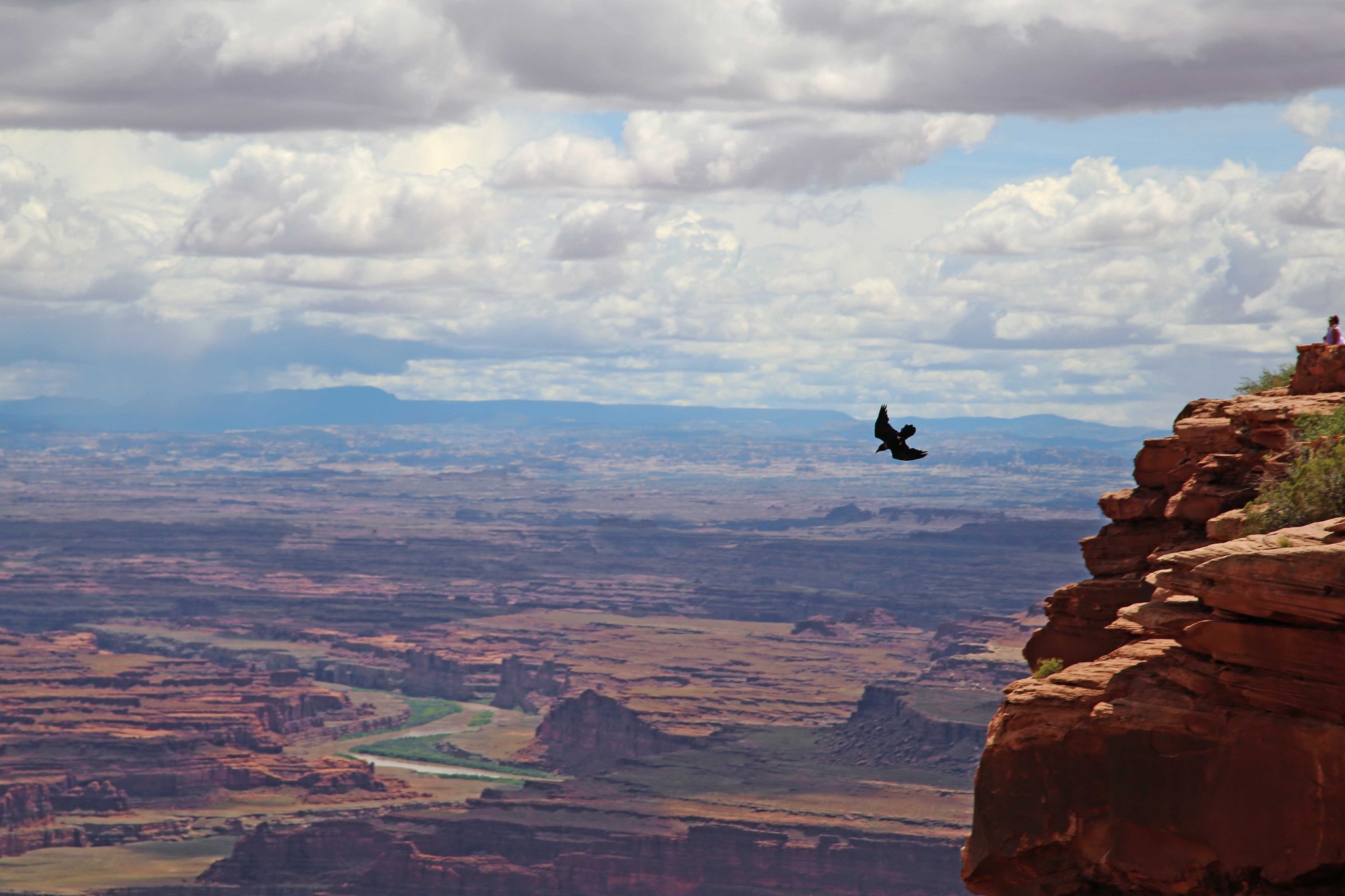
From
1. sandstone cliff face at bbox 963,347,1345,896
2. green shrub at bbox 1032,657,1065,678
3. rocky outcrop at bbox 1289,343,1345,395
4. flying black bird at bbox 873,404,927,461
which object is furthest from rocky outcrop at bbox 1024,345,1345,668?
flying black bird at bbox 873,404,927,461

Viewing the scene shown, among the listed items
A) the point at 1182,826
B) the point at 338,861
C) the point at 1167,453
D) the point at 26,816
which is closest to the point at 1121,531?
the point at 1167,453

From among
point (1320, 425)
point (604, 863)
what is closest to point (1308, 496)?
point (1320, 425)

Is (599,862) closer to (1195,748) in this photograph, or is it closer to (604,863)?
(604,863)

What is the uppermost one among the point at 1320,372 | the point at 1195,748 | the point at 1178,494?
the point at 1320,372

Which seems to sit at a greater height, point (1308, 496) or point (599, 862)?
point (1308, 496)

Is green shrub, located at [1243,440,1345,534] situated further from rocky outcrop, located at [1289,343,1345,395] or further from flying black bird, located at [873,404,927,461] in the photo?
rocky outcrop, located at [1289,343,1345,395]

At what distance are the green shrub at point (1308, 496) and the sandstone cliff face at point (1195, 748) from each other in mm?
1633

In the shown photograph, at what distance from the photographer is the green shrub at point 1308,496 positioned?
27922mm

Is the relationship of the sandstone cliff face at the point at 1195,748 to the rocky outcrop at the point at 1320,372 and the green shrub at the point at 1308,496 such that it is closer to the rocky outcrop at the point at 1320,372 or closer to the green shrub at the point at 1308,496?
the green shrub at the point at 1308,496

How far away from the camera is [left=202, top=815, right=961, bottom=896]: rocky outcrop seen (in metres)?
162

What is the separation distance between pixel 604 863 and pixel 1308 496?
467ft

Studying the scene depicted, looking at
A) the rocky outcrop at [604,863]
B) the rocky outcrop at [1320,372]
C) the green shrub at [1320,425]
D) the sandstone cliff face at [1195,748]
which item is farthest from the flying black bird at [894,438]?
the rocky outcrop at [604,863]

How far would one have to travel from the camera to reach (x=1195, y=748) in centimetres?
2595

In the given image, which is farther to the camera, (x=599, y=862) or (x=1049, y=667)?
(x=599, y=862)
